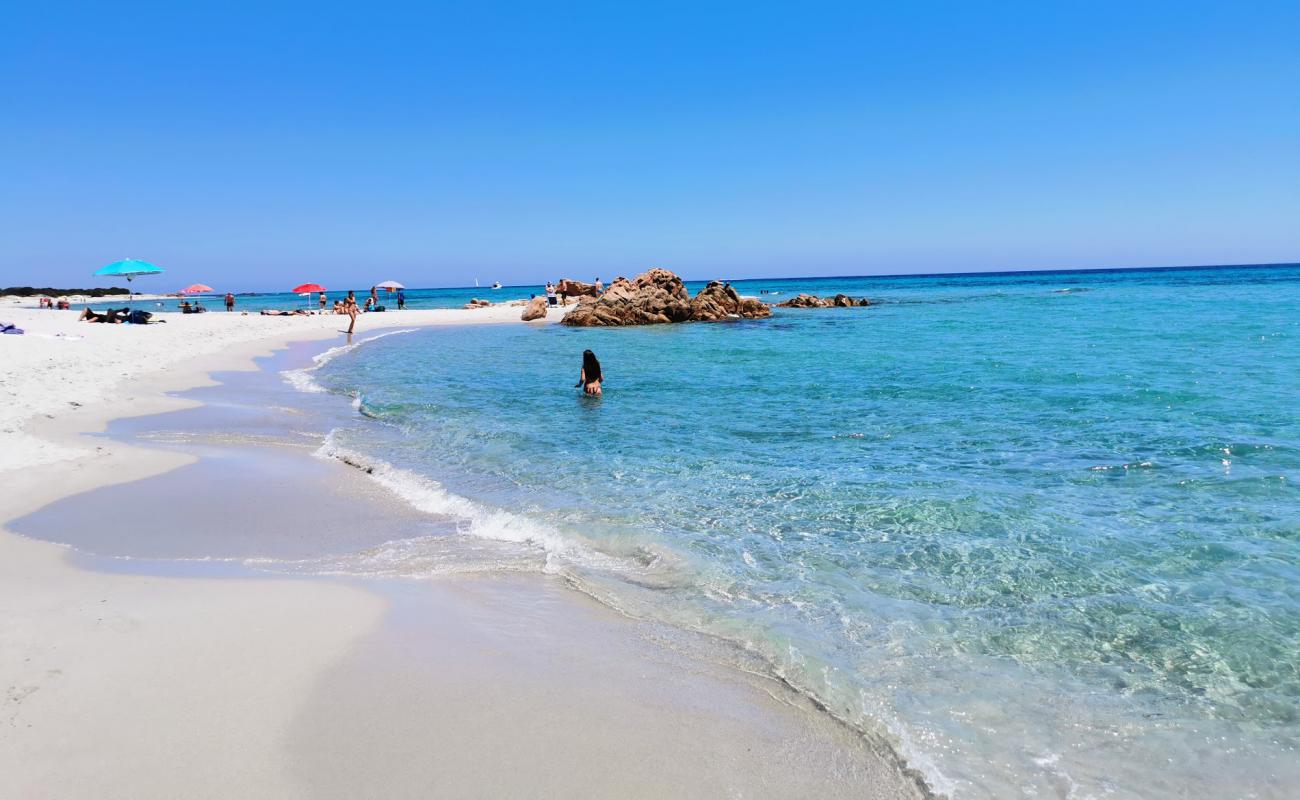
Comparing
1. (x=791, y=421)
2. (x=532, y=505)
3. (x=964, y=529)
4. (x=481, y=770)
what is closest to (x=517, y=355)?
(x=791, y=421)

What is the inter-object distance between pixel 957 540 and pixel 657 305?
3627 cm

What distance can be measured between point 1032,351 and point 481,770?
23.9 meters

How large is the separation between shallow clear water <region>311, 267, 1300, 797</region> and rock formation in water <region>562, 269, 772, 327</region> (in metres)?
24.7

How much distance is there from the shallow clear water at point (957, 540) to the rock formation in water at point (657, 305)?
24.7 meters

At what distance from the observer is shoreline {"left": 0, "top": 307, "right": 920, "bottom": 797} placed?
345 cm

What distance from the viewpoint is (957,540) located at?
679cm

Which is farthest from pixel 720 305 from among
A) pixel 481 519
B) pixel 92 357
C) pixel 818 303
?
pixel 481 519

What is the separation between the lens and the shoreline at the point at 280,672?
136 inches

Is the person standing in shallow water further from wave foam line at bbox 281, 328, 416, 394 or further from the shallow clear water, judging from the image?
wave foam line at bbox 281, 328, 416, 394

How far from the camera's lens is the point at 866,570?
6.18 meters

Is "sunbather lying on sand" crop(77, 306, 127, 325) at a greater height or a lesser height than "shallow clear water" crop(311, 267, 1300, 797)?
greater

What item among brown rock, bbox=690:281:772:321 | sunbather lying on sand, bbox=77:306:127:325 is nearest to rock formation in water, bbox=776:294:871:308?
brown rock, bbox=690:281:772:321

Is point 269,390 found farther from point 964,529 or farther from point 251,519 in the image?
point 964,529

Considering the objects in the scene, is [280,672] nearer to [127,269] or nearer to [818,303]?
[127,269]
